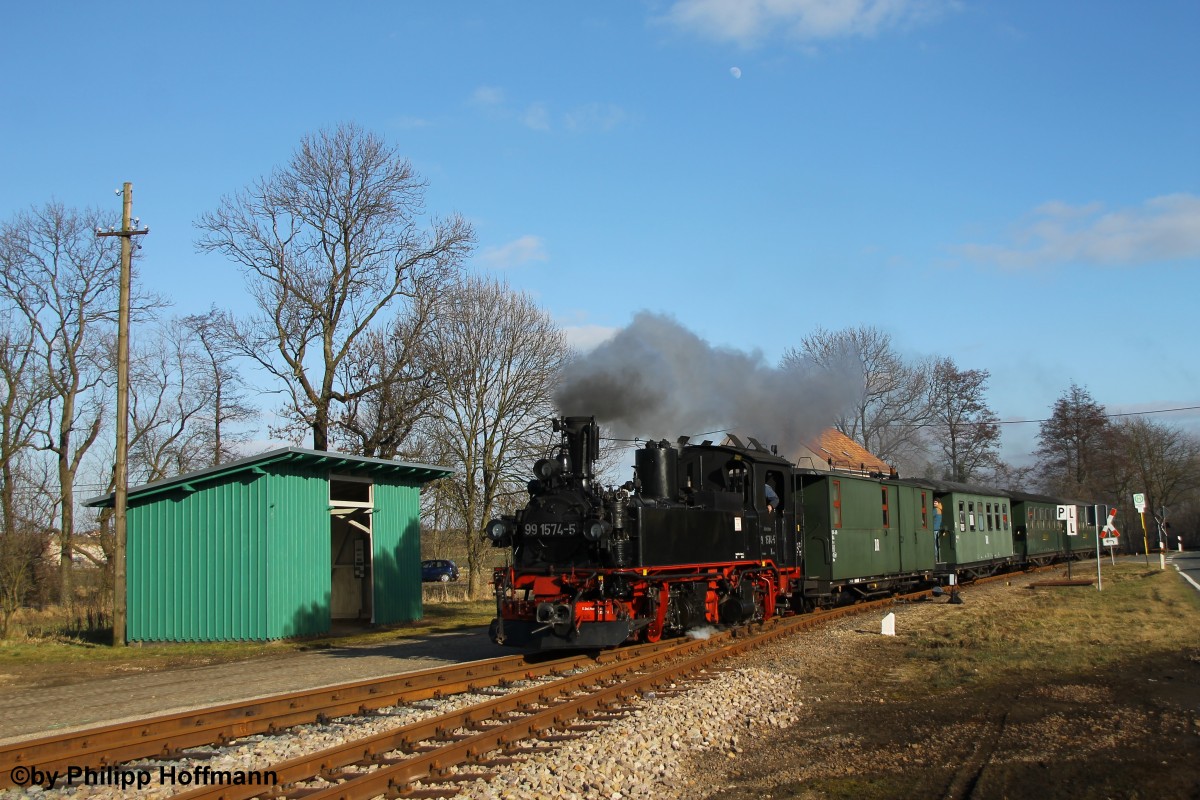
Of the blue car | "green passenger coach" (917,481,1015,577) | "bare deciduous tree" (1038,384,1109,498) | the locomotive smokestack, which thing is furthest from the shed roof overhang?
"bare deciduous tree" (1038,384,1109,498)

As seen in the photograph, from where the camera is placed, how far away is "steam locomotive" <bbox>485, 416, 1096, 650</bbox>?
12438 mm

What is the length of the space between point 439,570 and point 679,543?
1297 inches

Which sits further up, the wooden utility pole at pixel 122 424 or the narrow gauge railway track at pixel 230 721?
the wooden utility pole at pixel 122 424

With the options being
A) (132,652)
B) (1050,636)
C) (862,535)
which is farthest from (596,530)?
(132,652)

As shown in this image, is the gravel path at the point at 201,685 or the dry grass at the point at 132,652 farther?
the dry grass at the point at 132,652

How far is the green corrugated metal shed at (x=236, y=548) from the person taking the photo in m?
18.1

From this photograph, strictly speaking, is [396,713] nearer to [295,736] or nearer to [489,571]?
[295,736]

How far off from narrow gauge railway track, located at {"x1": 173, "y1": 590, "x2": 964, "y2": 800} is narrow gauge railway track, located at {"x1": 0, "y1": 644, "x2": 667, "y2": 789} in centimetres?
110

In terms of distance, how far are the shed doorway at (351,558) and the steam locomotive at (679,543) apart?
7876 mm

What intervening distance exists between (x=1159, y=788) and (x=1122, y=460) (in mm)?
66100

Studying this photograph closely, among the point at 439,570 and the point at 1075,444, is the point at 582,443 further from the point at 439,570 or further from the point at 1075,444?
the point at 1075,444

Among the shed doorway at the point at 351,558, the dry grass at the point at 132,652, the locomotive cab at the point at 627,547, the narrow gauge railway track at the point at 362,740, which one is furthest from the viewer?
the shed doorway at the point at 351,558

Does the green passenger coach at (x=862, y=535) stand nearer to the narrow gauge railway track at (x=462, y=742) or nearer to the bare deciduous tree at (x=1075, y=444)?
the narrow gauge railway track at (x=462, y=742)

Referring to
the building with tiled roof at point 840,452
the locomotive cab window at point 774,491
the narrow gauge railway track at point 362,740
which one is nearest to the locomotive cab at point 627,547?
the locomotive cab window at point 774,491
